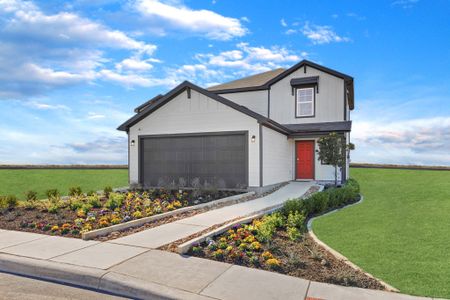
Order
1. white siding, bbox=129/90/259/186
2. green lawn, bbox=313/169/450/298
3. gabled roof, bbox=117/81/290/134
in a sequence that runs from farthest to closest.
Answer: white siding, bbox=129/90/259/186 < gabled roof, bbox=117/81/290/134 < green lawn, bbox=313/169/450/298

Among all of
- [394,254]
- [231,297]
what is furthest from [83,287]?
[394,254]

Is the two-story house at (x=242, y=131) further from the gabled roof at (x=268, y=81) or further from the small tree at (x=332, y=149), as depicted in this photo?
the small tree at (x=332, y=149)

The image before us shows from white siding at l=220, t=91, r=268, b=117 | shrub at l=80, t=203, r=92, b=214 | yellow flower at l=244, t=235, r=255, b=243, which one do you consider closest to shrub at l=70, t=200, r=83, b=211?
shrub at l=80, t=203, r=92, b=214

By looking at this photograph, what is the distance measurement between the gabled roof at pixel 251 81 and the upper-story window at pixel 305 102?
255 cm

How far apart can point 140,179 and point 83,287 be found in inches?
471

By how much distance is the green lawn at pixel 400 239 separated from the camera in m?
5.23

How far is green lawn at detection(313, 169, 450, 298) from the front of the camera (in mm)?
5234

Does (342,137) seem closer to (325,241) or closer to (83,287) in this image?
(325,241)

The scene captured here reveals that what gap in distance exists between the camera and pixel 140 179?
16781 mm

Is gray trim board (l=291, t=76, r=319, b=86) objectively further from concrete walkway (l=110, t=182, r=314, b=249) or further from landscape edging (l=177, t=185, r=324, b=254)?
landscape edging (l=177, t=185, r=324, b=254)

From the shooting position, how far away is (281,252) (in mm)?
6266

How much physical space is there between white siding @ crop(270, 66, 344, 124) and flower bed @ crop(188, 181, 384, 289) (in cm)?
1141

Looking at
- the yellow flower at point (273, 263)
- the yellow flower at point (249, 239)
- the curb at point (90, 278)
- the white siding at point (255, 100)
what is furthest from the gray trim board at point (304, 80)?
the curb at point (90, 278)

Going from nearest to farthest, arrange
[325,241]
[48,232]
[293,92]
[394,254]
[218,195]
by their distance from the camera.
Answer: [394,254], [325,241], [48,232], [218,195], [293,92]
